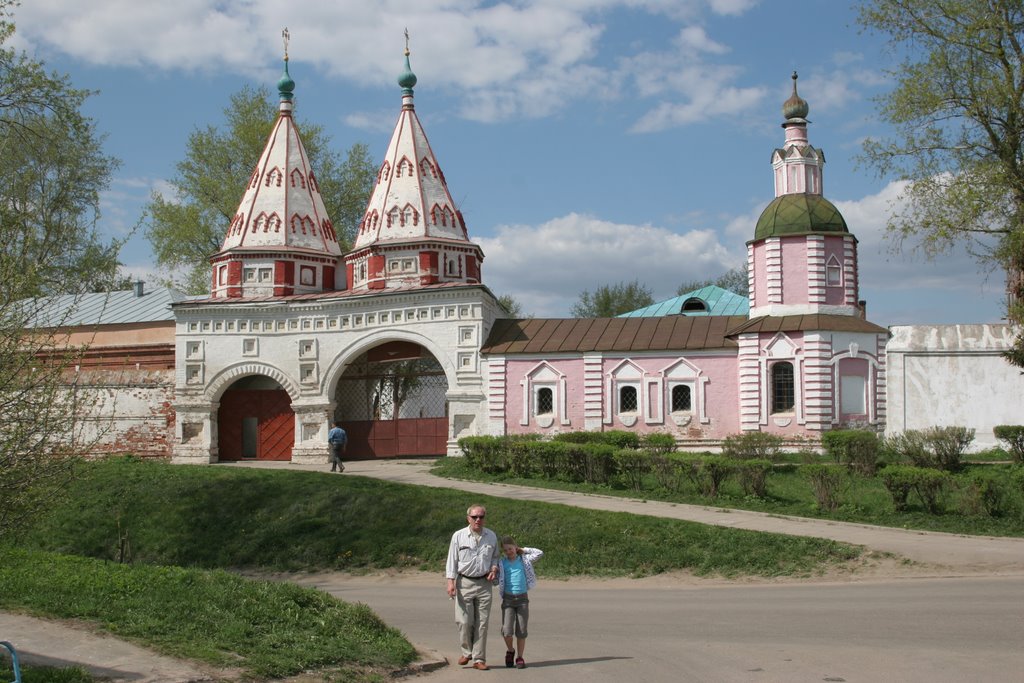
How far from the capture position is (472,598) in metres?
8.61

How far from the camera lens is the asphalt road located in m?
8.21

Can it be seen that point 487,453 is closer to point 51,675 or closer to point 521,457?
point 521,457

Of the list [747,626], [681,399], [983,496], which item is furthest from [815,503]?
[681,399]

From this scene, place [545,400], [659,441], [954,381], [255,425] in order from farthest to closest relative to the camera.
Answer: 1. [255,425]
2. [545,400]
3. [954,381]
4. [659,441]

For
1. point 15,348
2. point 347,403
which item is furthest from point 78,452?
point 347,403

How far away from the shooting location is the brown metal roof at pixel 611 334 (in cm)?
2633

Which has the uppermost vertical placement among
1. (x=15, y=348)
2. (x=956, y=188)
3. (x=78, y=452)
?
(x=956, y=188)

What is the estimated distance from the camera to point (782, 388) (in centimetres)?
2516

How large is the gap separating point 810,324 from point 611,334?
536 centimetres

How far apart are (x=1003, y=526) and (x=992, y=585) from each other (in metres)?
3.66

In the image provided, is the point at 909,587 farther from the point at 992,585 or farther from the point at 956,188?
the point at 956,188

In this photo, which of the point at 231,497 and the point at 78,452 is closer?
the point at 78,452

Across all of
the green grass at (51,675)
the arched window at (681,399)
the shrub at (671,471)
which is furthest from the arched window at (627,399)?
the green grass at (51,675)

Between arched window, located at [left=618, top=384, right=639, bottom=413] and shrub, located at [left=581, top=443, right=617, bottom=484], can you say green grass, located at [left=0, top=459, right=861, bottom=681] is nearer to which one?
shrub, located at [left=581, top=443, right=617, bottom=484]
